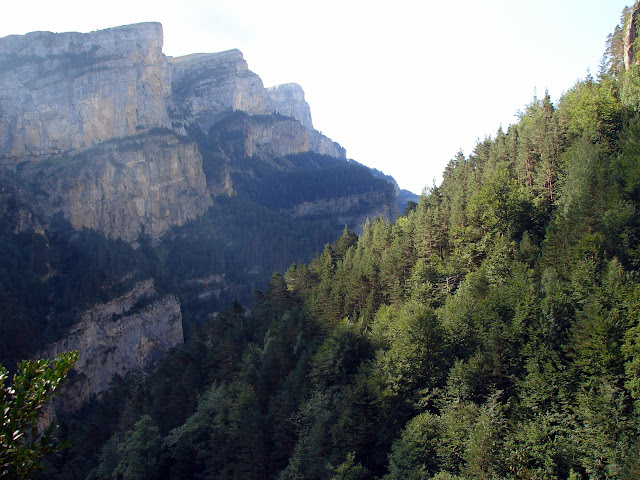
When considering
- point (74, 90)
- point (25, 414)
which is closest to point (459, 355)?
point (25, 414)

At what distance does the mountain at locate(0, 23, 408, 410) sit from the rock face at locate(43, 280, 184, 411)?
27 centimetres

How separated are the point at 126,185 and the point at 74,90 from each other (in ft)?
133

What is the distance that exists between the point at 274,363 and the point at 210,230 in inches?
4948

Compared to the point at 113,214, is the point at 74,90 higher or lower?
higher

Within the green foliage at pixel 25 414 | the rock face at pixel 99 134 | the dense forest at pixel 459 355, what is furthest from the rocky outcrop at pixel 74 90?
the green foliage at pixel 25 414

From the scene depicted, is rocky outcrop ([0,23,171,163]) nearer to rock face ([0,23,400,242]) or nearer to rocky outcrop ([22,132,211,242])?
rock face ([0,23,400,242])

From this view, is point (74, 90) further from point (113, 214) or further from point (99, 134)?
point (113, 214)

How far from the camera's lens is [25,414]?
29.3 feet

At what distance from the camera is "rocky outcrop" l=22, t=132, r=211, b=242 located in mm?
144375

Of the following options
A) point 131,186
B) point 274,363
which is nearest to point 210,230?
point 131,186

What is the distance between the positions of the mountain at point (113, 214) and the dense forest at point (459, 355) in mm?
48703

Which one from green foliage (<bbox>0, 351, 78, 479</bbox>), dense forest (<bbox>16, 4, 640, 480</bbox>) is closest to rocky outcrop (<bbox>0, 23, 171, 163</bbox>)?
dense forest (<bbox>16, 4, 640, 480</bbox>)

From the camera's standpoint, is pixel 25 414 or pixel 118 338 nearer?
pixel 25 414

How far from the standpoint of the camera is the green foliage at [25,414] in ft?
28.6
